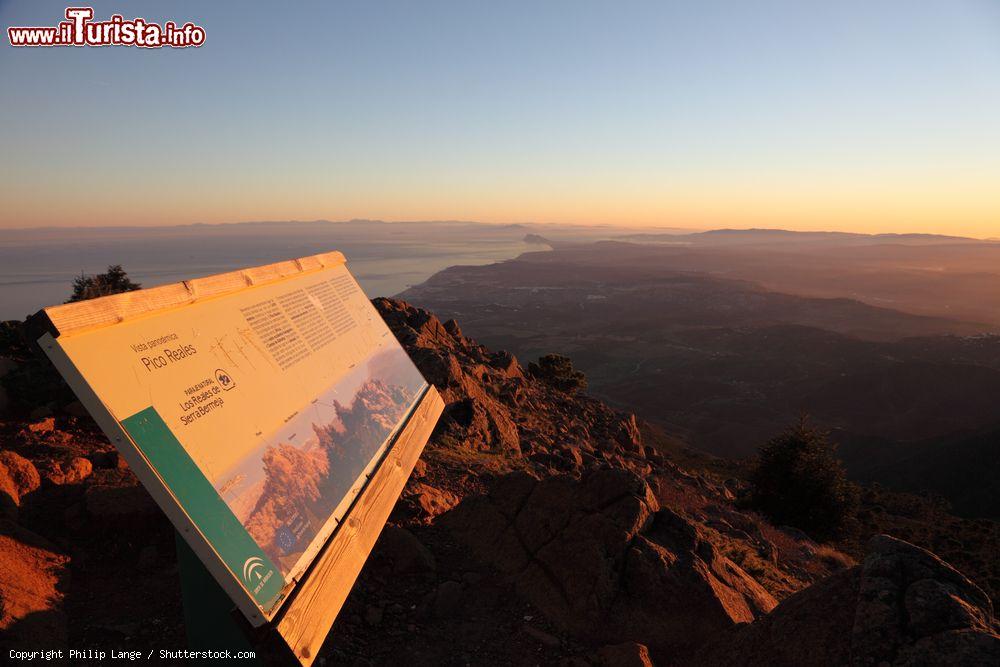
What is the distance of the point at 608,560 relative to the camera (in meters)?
6.16

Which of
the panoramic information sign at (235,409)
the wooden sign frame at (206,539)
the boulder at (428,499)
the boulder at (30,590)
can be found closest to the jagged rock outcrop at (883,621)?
the wooden sign frame at (206,539)

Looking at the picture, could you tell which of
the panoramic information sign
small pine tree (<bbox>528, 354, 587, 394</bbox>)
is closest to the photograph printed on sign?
the panoramic information sign

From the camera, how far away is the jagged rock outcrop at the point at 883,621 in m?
3.52

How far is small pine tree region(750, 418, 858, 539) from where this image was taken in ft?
58.4

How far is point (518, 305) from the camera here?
170m

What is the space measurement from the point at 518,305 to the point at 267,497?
167m

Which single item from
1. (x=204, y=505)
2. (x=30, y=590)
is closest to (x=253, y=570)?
(x=204, y=505)

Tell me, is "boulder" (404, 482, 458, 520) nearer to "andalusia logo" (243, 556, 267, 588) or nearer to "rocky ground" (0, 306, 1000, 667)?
"rocky ground" (0, 306, 1000, 667)

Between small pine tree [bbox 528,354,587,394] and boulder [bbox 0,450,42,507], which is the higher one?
boulder [bbox 0,450,42,507]

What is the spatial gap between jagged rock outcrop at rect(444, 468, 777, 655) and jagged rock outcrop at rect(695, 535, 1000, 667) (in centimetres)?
91

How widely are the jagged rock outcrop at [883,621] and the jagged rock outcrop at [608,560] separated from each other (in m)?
0.91

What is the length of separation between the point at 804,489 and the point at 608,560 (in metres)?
15.8

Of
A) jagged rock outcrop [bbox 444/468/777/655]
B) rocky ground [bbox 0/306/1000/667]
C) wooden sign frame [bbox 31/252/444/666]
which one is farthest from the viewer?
jagged rock outcrop [bbox 444/468/777/655]

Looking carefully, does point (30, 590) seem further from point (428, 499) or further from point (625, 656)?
point (625, 656)
